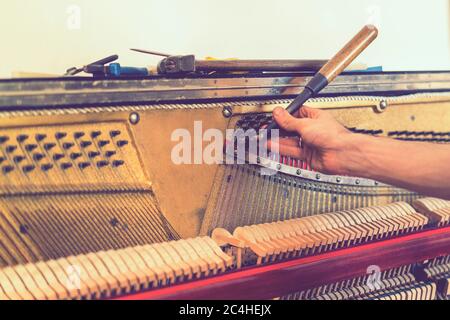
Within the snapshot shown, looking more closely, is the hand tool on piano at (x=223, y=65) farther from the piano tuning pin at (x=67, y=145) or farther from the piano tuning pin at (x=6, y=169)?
the piano tuning pin at (x=6, y=169)

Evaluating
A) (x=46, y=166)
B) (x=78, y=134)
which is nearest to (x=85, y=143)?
(x=78, y=134)

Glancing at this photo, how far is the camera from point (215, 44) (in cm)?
279

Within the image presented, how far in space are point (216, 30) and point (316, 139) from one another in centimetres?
113

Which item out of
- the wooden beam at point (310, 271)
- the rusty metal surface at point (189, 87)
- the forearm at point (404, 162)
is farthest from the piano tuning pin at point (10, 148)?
the forearm at point (404, 162)

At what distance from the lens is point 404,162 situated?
192 centimetres

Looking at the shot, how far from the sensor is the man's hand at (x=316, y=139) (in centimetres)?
187

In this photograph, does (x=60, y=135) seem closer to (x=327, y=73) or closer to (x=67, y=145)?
(x=67, y=145)

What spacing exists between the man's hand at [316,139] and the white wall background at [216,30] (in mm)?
998

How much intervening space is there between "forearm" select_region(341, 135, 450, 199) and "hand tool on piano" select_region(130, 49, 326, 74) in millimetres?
339

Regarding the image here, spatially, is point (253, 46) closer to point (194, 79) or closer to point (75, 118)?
point (194, 79)

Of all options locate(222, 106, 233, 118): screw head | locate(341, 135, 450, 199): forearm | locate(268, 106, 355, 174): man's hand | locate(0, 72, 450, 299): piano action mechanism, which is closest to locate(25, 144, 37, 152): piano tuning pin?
locate(0, 72, 450, 299): piano action mechanism

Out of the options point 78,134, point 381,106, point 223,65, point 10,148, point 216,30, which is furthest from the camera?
Answer: point 216,30

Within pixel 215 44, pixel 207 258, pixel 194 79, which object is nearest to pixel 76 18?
pixel 215 44

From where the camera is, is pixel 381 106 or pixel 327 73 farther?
pixel 381 106
